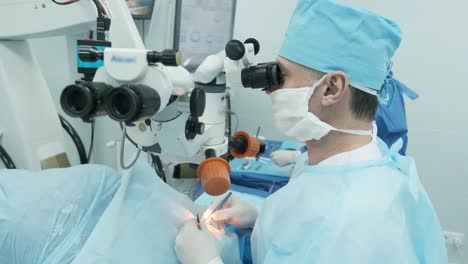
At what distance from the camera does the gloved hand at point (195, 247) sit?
79cm

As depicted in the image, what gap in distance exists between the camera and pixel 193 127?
2.31 feet

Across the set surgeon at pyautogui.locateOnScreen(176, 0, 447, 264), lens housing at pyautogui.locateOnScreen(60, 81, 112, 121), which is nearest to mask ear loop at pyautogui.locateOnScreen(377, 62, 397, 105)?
surgeon at pyautogui.locateOnScreen(176, 0, 447, 264)

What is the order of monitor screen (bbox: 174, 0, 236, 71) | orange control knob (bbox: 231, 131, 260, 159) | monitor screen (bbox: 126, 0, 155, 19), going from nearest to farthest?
orange control knob (bbox: 231, 131, 260, 159)
monitor screen (bbox: 174, 0, 236, 71)
monitor screen (bbox: 126, 0, 155, 19)

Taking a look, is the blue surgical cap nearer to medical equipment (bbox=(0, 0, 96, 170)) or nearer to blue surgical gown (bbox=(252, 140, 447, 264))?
blue surgical gown (bbox=(252, 140, 447, 264))

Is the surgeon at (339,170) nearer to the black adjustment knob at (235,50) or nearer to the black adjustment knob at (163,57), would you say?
the black adjustment knob at (235,50)

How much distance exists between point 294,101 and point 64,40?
1.17m

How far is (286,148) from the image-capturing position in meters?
1.86

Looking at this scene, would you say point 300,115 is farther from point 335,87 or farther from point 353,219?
point 353,219

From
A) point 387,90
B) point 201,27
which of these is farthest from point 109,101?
point 201,27

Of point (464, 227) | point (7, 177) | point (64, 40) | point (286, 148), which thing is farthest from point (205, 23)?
point (464, 227)

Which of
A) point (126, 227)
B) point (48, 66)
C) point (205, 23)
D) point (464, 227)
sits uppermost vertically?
point (205, 23)

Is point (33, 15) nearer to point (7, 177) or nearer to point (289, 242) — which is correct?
point (7, 177)

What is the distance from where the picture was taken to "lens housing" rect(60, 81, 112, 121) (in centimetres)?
55

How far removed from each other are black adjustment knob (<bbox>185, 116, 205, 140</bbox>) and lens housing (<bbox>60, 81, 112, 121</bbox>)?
0.17 m
